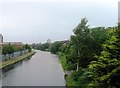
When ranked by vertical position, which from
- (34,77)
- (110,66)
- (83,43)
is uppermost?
(83,43)

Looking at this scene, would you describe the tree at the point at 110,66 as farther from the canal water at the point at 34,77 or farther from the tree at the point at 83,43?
the canal water at the point at 34,77

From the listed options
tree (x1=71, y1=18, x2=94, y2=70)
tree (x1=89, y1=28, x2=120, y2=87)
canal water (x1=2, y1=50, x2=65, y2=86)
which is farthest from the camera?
canal water (x1=2, y1=50, x2=65, y2=86)

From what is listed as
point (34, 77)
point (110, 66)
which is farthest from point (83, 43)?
point (110, 66)

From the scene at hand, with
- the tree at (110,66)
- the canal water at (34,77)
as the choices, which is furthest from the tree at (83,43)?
the tree at (110,66)

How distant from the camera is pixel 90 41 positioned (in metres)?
15.8

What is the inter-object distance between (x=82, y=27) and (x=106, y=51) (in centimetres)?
897

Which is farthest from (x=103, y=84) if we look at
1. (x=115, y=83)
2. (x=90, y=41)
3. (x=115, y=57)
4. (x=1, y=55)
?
(x=1, y=55)

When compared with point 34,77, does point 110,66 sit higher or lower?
higher

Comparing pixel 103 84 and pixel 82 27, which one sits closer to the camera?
pixel 103 84

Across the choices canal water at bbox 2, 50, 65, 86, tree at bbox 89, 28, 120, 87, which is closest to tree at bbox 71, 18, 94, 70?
canal water at bbox 2, 50, 65, 86

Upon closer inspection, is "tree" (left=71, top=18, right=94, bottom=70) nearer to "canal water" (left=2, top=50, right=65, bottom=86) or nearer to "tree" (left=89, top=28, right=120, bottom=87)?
"canal water" (left=2, top=50, right=65, bottom=86)

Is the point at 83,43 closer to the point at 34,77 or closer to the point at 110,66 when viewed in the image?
the point at 34,77

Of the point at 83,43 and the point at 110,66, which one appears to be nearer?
the point at 110,66

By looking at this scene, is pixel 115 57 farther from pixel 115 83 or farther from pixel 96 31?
pixel 96 31
